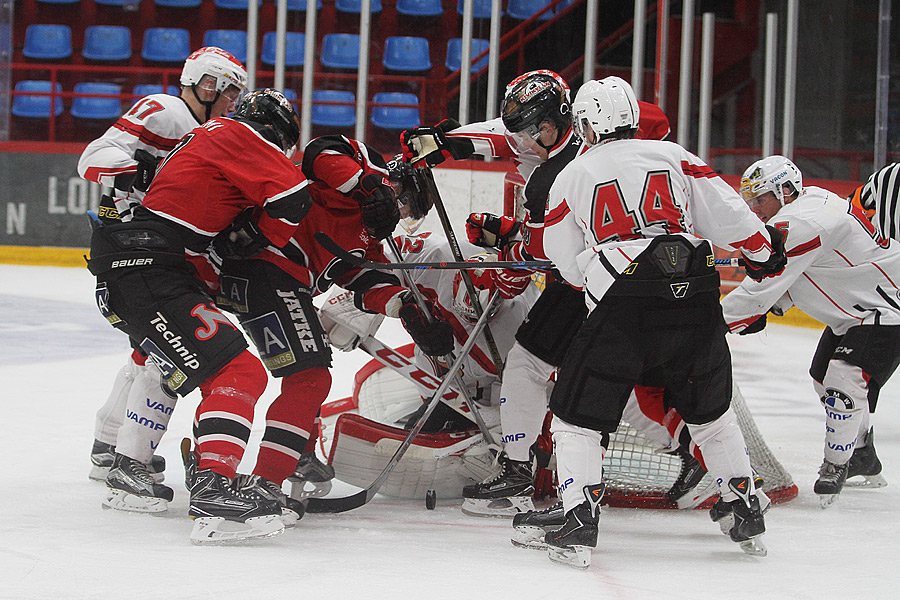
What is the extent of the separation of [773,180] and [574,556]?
1.43 m

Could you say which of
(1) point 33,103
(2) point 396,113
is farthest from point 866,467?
(1) point 33,103

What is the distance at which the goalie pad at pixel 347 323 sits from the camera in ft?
8.75

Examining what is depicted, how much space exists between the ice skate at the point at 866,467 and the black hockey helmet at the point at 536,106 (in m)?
1.33

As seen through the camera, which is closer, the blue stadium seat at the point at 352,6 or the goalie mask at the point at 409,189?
the goalie mask at the point at 409,189

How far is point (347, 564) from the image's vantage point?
1.98m

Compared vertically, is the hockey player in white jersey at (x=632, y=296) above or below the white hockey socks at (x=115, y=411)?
above

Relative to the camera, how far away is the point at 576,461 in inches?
80.0

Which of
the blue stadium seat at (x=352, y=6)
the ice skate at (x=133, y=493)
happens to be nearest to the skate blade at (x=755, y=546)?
the ice skate at (x=133, y=493)

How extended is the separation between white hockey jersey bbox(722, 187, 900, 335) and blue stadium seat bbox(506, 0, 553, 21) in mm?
5631

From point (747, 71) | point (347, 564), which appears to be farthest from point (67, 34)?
point (347, 564)

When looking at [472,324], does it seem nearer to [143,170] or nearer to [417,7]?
[143,170]

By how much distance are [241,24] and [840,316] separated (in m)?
7.83

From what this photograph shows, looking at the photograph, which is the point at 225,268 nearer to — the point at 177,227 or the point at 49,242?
the point at 177,227

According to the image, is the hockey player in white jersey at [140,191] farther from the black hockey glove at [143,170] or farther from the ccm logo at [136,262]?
the ccm logo at [136,262]
